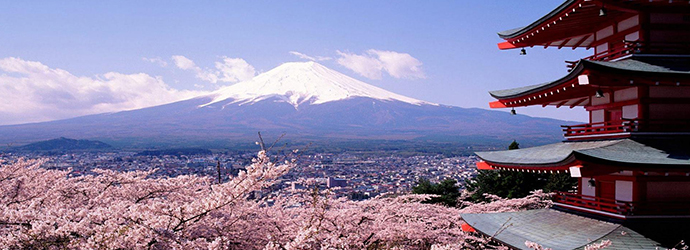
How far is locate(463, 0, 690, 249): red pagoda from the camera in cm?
689

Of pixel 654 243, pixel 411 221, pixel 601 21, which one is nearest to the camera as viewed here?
pixel 654 243

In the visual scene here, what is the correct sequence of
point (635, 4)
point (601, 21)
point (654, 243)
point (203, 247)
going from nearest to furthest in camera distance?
point (203, 247), point (654, 243), point (635, 4), point (601, 21)

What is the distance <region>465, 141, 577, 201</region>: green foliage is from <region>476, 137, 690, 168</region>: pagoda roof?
12.3 meters

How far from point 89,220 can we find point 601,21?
25.6 feet

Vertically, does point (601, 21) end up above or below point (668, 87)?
above

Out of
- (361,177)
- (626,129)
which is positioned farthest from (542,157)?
(361,177)

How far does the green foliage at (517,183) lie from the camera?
2022 cm

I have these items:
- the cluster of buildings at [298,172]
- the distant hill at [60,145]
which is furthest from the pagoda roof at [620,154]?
the distant hill at [60,145]

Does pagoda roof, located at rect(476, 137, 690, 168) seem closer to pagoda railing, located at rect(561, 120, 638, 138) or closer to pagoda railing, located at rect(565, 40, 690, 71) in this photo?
pagoda railing, located at rect(561, 120, 638, 138)

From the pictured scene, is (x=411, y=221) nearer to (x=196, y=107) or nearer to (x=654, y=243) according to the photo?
(x=654, y=243)

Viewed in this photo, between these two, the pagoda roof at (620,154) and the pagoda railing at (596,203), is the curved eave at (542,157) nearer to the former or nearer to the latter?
the pagoda roof at (620,154)

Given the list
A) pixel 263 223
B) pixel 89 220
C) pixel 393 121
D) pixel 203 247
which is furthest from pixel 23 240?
pixel 393 121

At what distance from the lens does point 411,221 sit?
32.4 ft

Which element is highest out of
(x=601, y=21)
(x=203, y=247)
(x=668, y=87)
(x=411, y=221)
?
(x=601, y=21)
